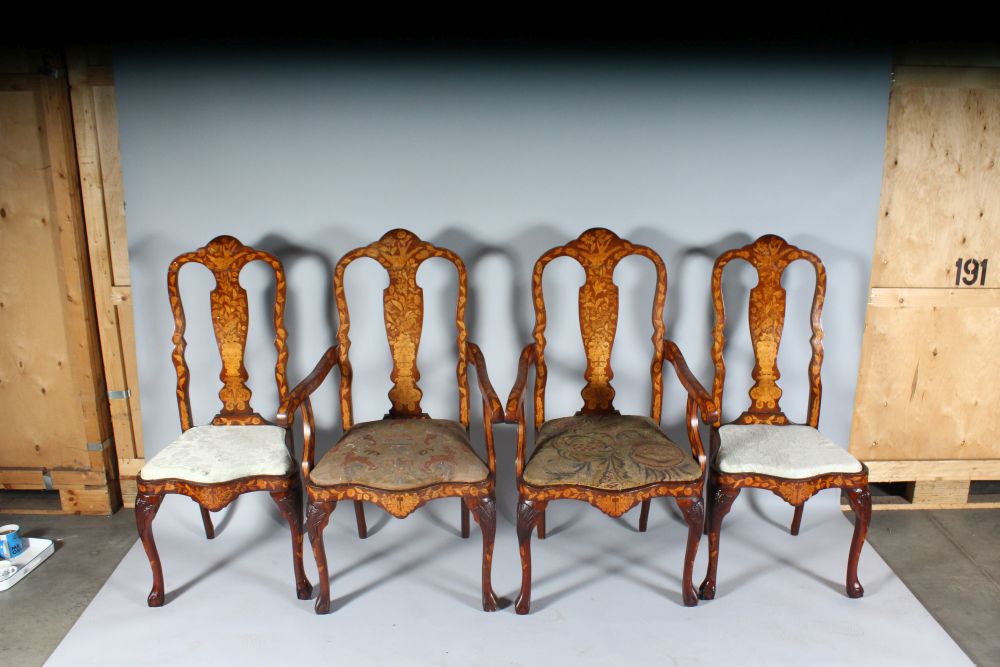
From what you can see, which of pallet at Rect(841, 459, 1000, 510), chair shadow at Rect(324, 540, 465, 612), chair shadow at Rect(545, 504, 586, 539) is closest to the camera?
chair shadow at Rect(324, 540, 465, 612)

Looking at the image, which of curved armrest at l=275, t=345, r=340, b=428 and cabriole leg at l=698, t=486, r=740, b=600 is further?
cabriole leg at l=698, t=486, r=740, b=600

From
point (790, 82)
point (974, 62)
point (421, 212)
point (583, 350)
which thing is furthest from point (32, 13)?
point (974, 62)

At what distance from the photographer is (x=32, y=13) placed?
2.70m

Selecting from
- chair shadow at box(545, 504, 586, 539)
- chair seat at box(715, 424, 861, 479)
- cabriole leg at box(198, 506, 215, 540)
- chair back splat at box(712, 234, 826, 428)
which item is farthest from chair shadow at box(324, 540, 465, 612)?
chair back splat at box(712, 234, 826, 428)

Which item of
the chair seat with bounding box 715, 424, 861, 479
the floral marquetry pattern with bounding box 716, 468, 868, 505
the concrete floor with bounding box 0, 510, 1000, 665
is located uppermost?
the chair seat with bounding box 715, 424, 861, 479

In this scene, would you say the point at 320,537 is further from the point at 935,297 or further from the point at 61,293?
the point at 935,297

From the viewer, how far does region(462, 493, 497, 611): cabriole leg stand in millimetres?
2320

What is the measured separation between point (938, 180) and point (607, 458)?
1766mm

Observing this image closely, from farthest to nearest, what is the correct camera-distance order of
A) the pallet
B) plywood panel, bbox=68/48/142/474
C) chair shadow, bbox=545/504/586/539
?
the pallet
chair shadow, bbox=545/504/586/539
plywood panel, bbox=68/48/142/474

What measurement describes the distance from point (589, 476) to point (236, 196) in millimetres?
1670

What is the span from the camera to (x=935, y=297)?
9.66 ft

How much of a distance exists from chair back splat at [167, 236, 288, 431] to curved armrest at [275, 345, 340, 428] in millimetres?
164

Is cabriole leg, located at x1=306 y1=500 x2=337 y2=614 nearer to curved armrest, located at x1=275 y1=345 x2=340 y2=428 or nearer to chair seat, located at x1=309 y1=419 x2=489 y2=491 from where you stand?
chair seat, located at x1=309 y1=419 x2=489 y2=491

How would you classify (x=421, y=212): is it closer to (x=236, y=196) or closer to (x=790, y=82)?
(x=236, y=196)
